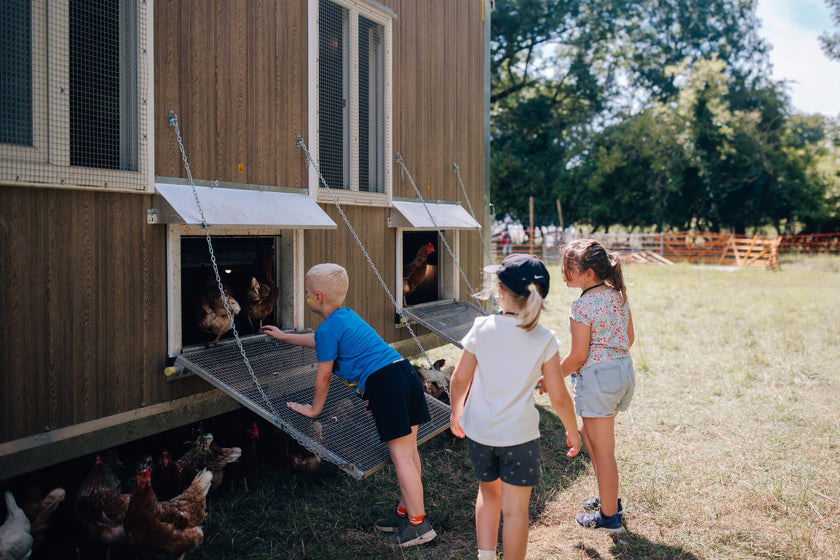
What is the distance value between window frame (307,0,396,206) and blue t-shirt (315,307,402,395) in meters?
1.57

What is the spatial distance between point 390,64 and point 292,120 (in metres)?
1.39

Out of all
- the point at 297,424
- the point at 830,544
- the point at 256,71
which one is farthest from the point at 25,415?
the point at 830,544

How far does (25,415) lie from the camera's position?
8.82 feet

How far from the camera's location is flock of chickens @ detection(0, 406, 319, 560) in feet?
8.46

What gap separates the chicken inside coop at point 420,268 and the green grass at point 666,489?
67.5 inches

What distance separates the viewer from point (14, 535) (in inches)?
97.2

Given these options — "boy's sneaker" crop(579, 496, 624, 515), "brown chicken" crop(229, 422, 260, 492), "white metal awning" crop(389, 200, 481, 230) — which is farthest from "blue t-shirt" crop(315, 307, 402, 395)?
"white metal awning" crop(389, 200, 481, 230)

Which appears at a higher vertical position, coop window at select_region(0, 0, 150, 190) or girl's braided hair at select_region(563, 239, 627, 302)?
coop window at select_region(0, 0, 150, 190)

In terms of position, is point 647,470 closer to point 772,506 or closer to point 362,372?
point 772,506

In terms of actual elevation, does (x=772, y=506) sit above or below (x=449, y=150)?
below

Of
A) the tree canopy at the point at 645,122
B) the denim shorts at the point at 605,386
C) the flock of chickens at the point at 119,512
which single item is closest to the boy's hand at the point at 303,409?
the flock of chickens at the point at 119,512

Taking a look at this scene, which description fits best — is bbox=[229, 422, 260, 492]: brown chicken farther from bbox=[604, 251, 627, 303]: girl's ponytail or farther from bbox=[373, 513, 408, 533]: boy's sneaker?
bbox=[604, 251, 627, 303]: girl's ponytail

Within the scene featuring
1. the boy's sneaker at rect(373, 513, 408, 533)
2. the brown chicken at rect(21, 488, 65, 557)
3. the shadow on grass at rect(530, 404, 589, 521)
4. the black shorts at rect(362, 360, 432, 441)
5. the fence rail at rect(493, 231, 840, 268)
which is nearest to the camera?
the brown chicken at rect(21, 488, 65, 557)

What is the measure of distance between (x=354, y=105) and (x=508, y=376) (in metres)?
Result: 3.11
